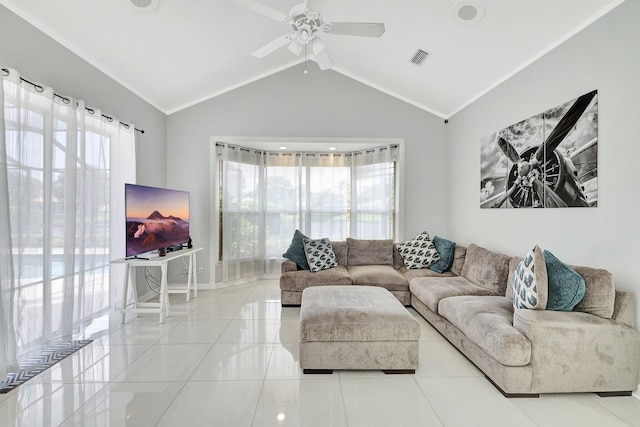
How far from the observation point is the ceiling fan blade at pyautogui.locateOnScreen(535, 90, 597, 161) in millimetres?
2480

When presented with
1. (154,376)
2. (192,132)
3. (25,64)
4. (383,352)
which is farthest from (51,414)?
(192,132)

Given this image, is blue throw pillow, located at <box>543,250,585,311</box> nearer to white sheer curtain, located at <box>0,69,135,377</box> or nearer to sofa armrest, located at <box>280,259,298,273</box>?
sofa armrest, located at <box>280,259,298,273</box>

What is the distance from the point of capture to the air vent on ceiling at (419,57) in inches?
142

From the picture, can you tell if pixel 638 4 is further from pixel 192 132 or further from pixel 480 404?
pixel 192 132

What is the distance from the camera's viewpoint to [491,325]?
2287mm

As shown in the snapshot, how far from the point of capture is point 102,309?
10.9 feet

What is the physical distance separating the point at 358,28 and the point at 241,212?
3505mm

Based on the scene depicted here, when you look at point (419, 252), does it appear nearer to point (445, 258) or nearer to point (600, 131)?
point (445, 258)

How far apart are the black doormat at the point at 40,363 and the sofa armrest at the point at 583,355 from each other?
360 cm

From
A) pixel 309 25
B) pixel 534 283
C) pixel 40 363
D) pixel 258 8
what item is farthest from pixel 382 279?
pixel 40 363

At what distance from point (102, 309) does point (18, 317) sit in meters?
1.00

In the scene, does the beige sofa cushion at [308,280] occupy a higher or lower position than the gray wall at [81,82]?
lower

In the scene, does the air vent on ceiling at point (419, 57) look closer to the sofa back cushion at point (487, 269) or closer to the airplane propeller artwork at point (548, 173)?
the airplane propeller artwork at point (548, 173)

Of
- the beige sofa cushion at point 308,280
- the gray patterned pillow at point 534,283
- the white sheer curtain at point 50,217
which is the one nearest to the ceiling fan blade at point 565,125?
the gray patterned pillow at point 534,283
